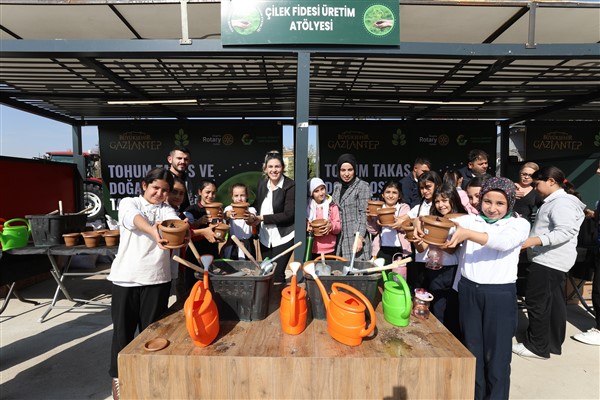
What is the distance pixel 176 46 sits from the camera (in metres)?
2.25

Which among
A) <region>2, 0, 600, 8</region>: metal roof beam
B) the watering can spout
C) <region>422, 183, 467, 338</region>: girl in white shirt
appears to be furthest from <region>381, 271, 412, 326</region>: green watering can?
<region>2, 0, 600, 8</region>: metal roof beam

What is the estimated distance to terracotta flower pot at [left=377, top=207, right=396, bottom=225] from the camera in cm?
234

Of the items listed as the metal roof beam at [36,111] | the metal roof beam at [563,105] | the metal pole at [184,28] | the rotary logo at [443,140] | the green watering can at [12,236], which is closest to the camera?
the metal pole at [184,28]

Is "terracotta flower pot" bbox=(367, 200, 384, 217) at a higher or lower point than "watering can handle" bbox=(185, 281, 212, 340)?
higher

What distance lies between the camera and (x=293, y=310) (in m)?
1.49

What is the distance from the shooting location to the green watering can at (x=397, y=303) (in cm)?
161

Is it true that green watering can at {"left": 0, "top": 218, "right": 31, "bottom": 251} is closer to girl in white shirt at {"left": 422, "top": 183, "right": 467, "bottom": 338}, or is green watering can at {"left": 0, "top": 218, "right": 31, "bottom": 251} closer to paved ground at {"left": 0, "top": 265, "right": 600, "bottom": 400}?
paved ground at {"left": 0, "top": 265, "right": 600, "bottom": 400}

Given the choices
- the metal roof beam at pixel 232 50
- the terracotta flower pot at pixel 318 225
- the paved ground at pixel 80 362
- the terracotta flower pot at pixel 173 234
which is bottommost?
the paved ground at pixel 80 362

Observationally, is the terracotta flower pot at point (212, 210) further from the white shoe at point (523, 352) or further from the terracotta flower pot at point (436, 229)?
the white shoe at point (523, 352)

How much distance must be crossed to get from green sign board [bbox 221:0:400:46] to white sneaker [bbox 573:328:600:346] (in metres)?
3.39

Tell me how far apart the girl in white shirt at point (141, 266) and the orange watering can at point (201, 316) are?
543 mm

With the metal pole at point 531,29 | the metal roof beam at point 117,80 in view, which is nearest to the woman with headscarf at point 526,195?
the metal pole at point 531,29

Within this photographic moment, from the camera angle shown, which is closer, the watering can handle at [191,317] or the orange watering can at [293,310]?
the watering can handle at [191,317]

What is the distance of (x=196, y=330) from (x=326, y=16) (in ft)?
7.03
